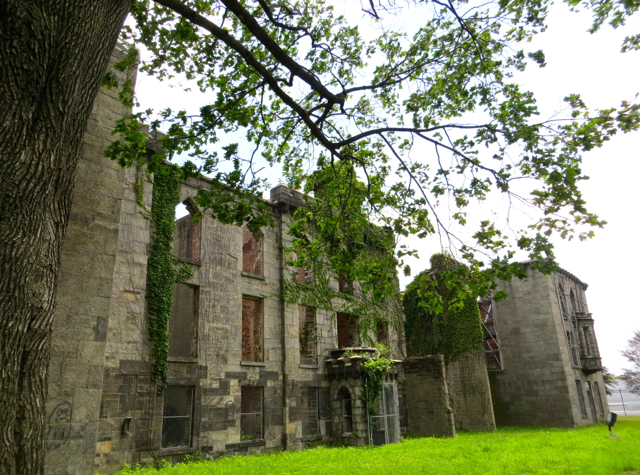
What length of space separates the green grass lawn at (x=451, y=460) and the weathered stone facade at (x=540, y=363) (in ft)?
32.4

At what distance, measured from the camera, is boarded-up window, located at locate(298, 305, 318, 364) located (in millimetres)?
20281

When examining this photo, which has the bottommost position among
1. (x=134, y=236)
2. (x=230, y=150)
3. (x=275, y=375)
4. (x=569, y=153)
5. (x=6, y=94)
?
(x=275, y=375)

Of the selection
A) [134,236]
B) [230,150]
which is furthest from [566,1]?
[134,236]

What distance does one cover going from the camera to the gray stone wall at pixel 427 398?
21500 mm

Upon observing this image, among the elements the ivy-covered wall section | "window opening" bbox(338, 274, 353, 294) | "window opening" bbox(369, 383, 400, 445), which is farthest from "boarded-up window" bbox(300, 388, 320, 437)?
the ivy-covered wall section

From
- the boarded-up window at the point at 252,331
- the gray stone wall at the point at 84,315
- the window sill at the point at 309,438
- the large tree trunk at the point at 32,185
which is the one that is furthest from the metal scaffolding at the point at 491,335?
the large tree trunk at the point at 32,185

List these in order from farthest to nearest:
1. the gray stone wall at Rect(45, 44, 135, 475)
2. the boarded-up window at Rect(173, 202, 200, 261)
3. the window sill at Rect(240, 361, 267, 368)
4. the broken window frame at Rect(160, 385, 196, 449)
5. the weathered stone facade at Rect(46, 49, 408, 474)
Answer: the boarded-up window at Rect(173, 202, 200, 261)
the window sill at Rect(240, 361, 267, 368)
the broken window frame at Rect(160, 385, 196, 449)
the weathered stone facade at Rect(46, 49, 408, 474)
the gray stone wall at Rect(45, 44, 135, 475)

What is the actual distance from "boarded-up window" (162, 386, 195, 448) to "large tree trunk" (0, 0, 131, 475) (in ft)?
41.7

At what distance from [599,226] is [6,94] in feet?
23.4

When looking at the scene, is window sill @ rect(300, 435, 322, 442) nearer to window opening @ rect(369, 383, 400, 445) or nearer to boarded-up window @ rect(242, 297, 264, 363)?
window opening @ rect(369, 383, 400, 445)

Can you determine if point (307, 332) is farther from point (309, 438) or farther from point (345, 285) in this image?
point (309, 438)

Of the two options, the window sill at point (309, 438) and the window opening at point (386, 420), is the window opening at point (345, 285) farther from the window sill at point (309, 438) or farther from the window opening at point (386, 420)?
the window sill at point (309, 438)

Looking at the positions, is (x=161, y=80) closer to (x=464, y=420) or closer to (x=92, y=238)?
(x=92, y=238)

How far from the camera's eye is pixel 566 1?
6.76 meters
